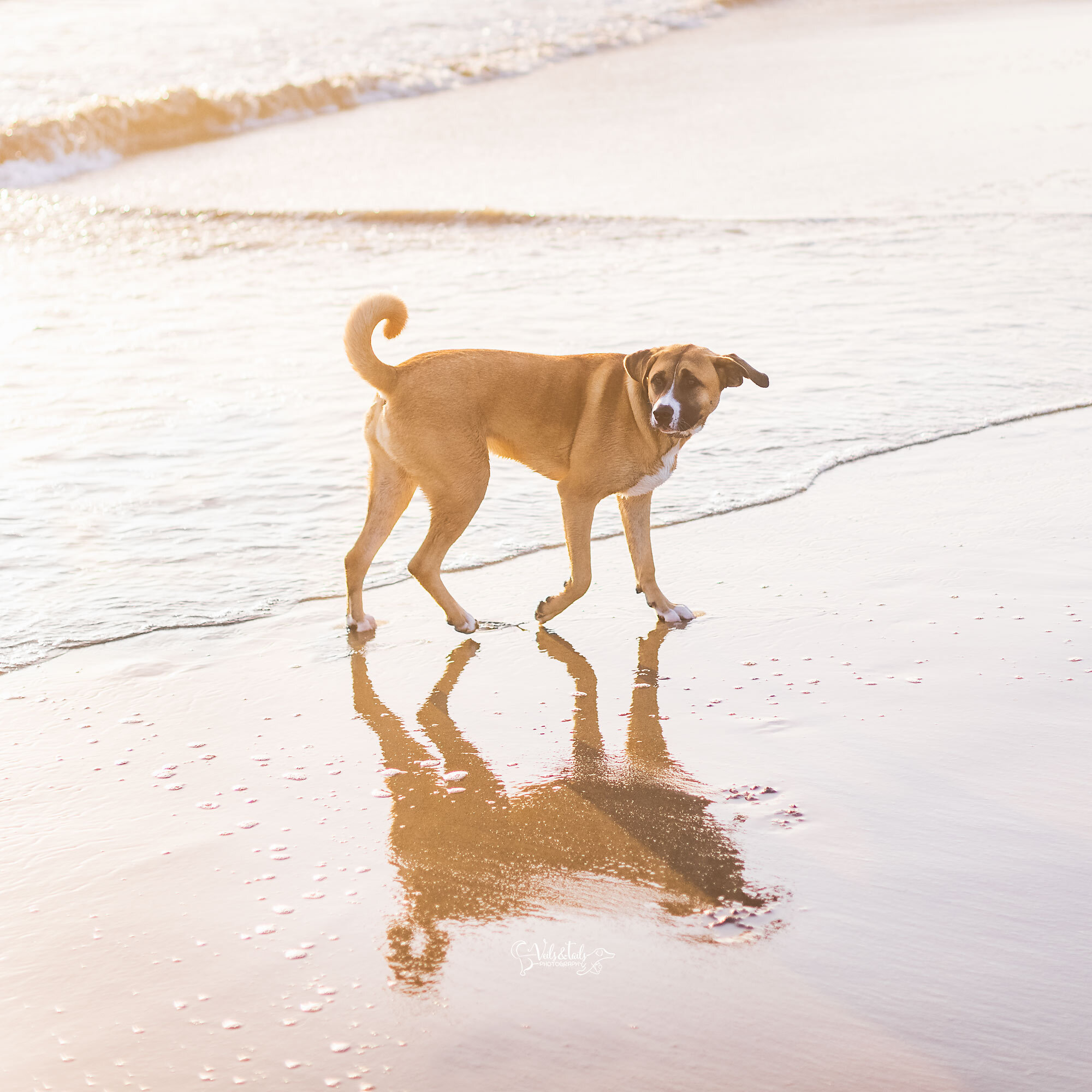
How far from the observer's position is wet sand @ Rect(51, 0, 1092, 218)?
48.2 feet

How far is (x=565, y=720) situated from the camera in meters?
4.18

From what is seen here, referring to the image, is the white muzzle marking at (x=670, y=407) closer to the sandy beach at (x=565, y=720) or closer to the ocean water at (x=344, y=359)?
the sandy beach at (x=565, y=720)

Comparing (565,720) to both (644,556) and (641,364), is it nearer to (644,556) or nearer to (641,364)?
(644,556)

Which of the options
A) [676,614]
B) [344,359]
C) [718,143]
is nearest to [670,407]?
[676,614]

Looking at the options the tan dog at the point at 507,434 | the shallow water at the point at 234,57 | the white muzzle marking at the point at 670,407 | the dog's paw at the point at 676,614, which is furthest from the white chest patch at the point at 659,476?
the shallow water at the point at 234,57

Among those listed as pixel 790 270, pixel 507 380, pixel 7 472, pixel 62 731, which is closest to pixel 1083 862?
pixel 507 380

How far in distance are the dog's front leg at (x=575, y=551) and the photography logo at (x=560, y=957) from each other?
203cm

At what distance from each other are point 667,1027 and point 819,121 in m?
18.1

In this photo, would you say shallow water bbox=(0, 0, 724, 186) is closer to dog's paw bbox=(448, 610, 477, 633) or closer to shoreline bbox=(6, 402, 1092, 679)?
shoreline bbox=(6, 402, 1092, 679)

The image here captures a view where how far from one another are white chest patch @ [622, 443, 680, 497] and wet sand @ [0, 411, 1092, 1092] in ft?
1.57

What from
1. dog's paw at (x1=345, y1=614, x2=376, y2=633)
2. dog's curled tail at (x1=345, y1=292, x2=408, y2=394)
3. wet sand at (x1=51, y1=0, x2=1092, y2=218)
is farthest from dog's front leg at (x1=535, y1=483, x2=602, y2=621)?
wet sand at (x1=51, y1=0, x2=1092, y2=218)

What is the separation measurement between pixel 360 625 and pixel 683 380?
4.95ft

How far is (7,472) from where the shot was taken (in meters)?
6.57

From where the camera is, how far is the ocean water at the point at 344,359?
571 cm
